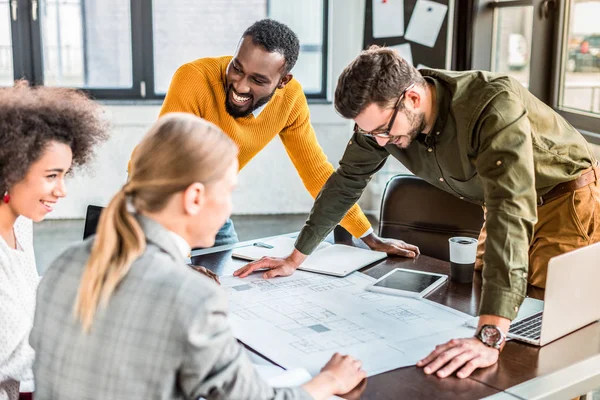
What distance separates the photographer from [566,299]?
61.8 inches

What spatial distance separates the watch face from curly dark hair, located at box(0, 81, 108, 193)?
993 millimetres

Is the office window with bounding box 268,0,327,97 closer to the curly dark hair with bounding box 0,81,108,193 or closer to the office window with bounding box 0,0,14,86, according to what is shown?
the office window with bounding box 0,0,14,86

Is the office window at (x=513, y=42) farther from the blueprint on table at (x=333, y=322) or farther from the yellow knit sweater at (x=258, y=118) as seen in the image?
the blueprint on table at (x=333, y=322)

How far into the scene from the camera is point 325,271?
203 centimetres

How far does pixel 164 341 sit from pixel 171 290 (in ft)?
0.23

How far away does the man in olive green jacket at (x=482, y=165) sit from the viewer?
1.54 meters

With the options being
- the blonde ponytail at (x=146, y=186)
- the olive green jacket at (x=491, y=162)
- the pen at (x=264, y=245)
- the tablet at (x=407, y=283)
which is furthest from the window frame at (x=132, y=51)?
the blonde ponytail at (x=146, y=186)

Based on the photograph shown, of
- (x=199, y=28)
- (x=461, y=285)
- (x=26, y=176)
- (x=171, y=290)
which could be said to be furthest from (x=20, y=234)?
(x=199, y=28)

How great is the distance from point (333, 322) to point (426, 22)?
3.34m

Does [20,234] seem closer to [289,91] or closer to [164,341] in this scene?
[164,341]

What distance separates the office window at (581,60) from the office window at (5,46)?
12.5 ft

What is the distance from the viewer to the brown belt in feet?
6.34

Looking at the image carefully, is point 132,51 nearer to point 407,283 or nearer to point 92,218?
point 92,218

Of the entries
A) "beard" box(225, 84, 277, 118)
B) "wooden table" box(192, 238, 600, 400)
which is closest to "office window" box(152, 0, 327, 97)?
"beard" box(225, 84, 277, 118)
